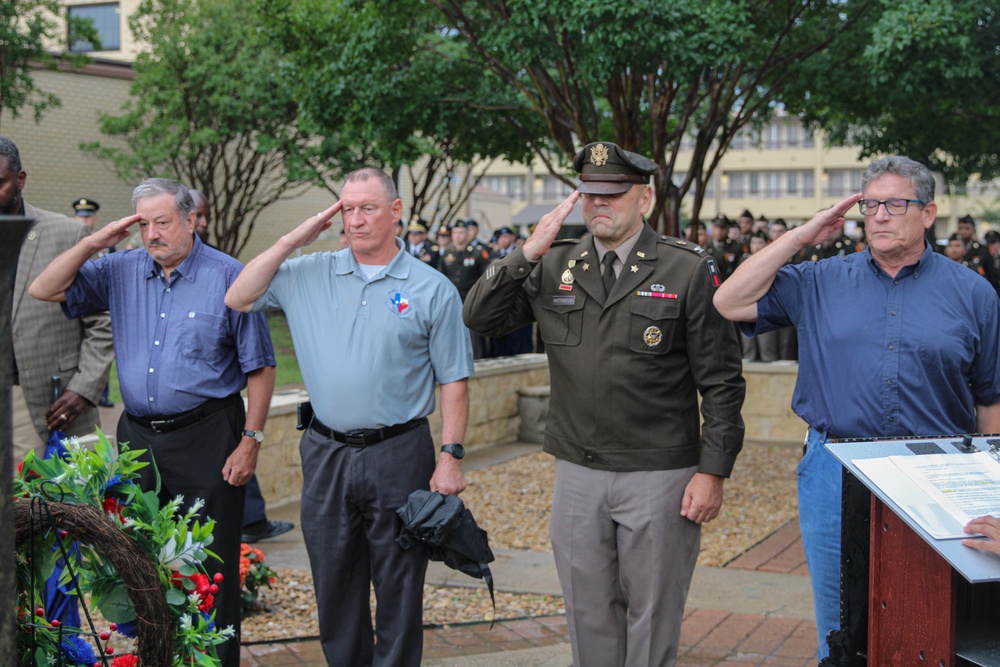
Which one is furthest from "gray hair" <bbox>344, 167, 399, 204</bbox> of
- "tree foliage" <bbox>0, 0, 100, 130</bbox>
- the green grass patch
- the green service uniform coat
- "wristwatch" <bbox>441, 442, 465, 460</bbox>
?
"tree foliage" <bbox>0, 0, 100, 130</bbox>

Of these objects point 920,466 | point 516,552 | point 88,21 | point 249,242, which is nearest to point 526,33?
point 516,552

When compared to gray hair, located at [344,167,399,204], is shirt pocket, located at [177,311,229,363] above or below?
below

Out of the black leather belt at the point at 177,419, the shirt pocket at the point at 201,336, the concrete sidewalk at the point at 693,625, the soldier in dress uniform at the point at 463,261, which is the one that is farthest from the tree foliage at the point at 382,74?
the black leather belt at the point at 177,419

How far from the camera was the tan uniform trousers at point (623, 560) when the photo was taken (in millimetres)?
3701

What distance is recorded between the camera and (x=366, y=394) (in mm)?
4062

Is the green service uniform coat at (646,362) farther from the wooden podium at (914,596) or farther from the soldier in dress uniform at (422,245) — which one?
the soldier in dress uniform at (422,245)

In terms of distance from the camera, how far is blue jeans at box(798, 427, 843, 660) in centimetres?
354

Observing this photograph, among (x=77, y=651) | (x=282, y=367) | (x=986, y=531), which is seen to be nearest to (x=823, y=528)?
(x=986, y=531)

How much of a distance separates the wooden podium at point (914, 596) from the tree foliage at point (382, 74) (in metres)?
8.68

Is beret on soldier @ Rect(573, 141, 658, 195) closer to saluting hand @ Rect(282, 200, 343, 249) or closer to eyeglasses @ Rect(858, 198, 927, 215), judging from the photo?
eyeglasses @ Rect(858, 198, 927, 215)

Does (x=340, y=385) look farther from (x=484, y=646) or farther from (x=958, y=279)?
(x=958, y=279)

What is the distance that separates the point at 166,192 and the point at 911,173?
2744mm

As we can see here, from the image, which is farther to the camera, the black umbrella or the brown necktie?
the black umbrella

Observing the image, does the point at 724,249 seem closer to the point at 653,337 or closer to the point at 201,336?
the point at 201,336
